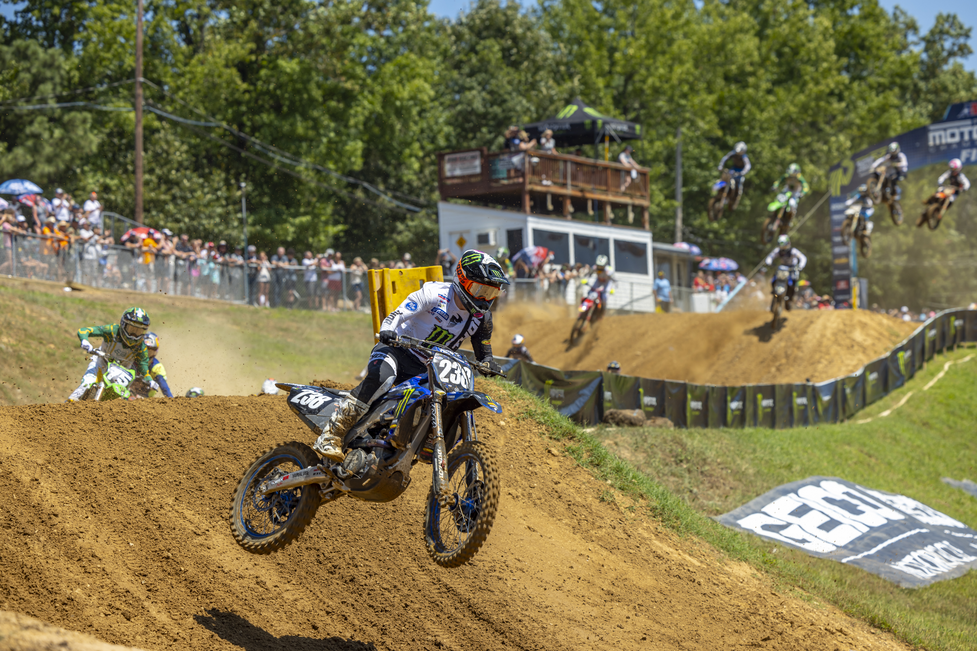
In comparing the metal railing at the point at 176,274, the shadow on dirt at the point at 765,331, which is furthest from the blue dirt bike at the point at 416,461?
the shadow on dirt at the point at 765,331

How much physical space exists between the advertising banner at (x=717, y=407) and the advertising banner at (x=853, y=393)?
620 cm

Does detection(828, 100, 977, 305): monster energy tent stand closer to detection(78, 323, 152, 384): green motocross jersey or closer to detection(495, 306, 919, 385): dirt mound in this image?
detection(495, 306, 919, 385): dirt mound

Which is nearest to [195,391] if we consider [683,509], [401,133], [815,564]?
[683,509]

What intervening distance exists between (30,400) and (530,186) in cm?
2436

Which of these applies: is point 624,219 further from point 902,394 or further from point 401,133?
point 902,394

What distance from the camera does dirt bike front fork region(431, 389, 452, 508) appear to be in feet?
23.9

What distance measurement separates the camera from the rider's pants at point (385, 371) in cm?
786

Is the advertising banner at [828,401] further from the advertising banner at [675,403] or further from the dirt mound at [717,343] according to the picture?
the advertising banner at [675,403]

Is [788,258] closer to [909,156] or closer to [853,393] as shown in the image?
[853,393]

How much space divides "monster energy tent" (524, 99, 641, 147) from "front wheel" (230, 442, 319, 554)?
37611 mm

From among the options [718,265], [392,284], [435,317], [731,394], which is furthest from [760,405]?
[718,265]

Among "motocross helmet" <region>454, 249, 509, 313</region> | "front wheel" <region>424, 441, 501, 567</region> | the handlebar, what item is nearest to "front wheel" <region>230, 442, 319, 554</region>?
"front wheel" <region>424, 441, 501, 567</region>

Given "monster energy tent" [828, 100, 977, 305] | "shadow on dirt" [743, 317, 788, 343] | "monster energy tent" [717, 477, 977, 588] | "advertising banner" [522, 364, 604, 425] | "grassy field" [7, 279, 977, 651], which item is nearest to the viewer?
"grassy field" [7, 279, 977, 651]

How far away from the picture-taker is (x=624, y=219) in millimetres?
52375
